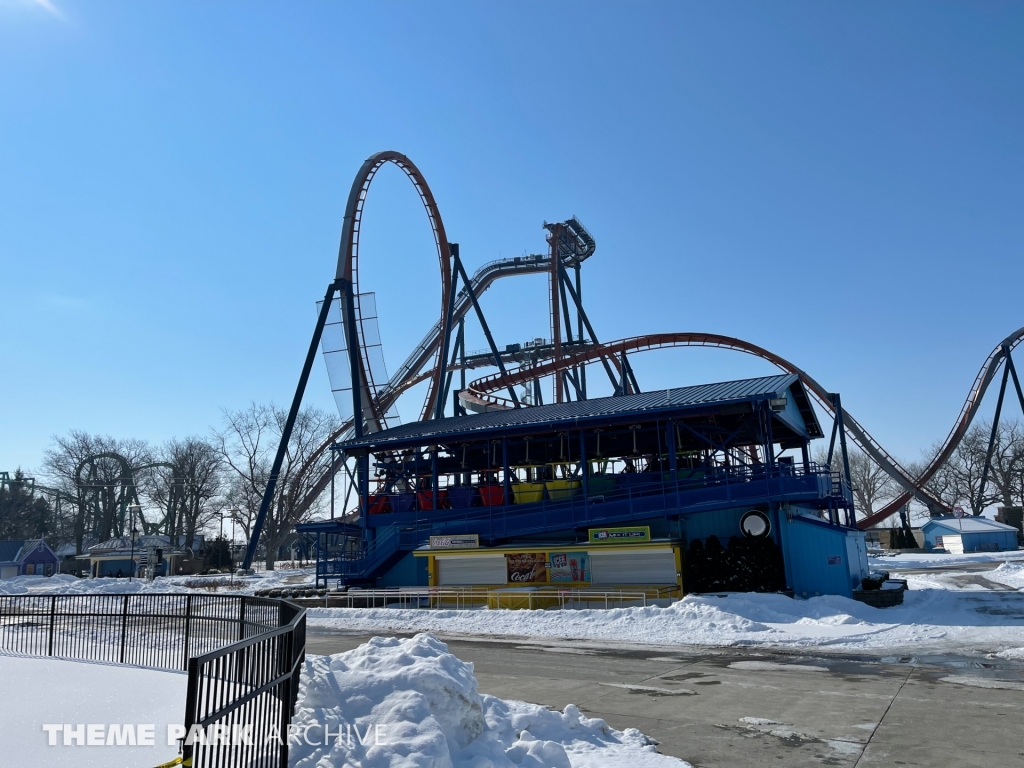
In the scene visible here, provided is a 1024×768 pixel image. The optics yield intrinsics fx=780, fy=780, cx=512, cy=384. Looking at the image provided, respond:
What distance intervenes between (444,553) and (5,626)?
14.7 m

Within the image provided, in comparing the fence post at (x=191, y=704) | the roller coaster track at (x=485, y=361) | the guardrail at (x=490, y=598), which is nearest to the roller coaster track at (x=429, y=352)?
the roller coaster track at (x=485, y=361)

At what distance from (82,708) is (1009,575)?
1374 inches

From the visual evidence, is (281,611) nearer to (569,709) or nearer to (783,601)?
(569,709)

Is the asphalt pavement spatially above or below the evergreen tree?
below

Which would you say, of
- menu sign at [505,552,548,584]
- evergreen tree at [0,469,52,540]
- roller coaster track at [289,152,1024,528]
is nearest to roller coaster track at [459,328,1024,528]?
roller coaster track at [289,152,1024,528]

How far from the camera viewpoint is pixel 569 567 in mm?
26875

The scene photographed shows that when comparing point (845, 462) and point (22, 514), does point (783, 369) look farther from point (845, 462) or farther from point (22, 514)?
point (22, 514)

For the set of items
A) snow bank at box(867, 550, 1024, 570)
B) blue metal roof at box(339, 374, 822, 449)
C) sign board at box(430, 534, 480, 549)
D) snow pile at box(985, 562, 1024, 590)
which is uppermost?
blue metal roof at box(339, 374, 822, 449)

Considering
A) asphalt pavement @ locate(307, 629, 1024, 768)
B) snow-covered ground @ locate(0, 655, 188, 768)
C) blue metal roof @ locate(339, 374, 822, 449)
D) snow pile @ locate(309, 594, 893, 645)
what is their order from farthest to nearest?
blue metal roof @ locate(339, 374, 822, 449), snow pile @ locate(309, 594, 893, 645), asphalt pavement @ locate(307, 629, 1024, 768), snow-covered ground @ locate(0, 655, 188, 768)

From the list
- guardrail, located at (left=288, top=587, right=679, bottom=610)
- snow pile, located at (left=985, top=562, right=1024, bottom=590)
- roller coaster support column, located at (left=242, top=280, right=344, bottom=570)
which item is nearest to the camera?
guardrail, located at (left=288, top=587, right=679, bottom=610)

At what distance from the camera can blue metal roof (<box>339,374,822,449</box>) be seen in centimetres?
2717

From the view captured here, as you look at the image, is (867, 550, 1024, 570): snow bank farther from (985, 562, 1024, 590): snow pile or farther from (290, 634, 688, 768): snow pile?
(290, 634, 688, 768): snow pile

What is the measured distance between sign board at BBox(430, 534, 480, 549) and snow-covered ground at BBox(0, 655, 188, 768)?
17.5m

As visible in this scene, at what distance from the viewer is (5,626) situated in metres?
17.4
